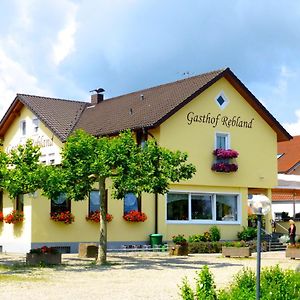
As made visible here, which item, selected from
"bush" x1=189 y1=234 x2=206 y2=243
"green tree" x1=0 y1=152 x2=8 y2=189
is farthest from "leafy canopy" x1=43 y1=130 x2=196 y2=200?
"bush" x1=189 y1=234 x2=206 y2=243

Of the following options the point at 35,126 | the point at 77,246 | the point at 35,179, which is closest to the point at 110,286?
the point at 35,179

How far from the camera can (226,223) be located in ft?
104

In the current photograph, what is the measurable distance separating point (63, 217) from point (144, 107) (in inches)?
329

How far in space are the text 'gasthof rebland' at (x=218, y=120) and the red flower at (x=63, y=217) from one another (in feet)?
25.0

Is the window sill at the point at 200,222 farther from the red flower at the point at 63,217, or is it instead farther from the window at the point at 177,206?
the red flower at the point at 63,217

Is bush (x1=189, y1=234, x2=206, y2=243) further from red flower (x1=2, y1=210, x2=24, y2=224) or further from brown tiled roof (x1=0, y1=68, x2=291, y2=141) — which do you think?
red flower (x1=2, y1=210, x2=24, y2=224)

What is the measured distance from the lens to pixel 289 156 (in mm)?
53406

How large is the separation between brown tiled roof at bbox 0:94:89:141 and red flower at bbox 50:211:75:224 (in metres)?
7.53

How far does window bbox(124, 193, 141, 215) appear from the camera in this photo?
92.8ft

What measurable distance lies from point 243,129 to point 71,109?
391 inches

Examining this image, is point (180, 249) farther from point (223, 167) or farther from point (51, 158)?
point (51, 158)

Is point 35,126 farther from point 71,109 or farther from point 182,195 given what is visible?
point 182,195

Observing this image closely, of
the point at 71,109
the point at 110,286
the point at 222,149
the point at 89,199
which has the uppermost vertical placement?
the point at 71,109

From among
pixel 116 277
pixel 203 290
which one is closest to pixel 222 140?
pixel 116 277
